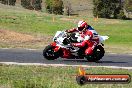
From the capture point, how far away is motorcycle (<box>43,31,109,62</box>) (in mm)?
20406

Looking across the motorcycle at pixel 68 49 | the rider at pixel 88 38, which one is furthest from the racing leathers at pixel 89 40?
the motorcycle at pixel 68 49

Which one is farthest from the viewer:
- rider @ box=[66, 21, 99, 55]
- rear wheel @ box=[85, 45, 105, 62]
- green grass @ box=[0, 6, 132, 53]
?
green grass @ box=[0, 6, 132, 53]

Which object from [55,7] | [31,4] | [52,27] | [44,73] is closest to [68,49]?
[44,73]

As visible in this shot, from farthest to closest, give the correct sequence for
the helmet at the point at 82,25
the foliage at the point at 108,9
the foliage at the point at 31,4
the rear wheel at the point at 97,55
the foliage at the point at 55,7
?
1. the foliage at the point at 31,4
2. the foliage at the point at 55,7
3. the foliage at the point at 108,9
4. the rear wheel at the point at 97,55
5. the helmet at the point at 82,25

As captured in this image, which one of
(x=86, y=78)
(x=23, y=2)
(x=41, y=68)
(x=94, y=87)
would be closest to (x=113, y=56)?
(x=41, y=68)

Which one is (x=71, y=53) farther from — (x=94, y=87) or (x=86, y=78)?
(x=86, y=78)

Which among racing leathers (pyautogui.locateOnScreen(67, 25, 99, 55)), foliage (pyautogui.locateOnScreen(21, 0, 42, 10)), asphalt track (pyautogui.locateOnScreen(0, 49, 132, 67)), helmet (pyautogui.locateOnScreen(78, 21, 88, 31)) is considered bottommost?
foliage (pyautogui.locateOnScreen(21, 0, 42, 10))

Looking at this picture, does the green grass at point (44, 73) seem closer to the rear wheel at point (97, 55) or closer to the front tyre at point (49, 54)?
the rear wheel at point (97, 55)

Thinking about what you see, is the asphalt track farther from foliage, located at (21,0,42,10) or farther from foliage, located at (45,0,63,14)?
foliage, located at (21,0,42,10)

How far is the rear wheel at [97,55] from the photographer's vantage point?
807 inches

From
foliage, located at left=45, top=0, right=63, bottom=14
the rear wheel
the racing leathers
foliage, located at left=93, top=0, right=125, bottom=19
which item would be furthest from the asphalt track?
foliage, located at left=45, top=0, right=63, bottom=14

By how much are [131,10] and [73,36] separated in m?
132

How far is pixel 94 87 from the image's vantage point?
11.9 metres

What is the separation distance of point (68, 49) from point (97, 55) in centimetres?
127
